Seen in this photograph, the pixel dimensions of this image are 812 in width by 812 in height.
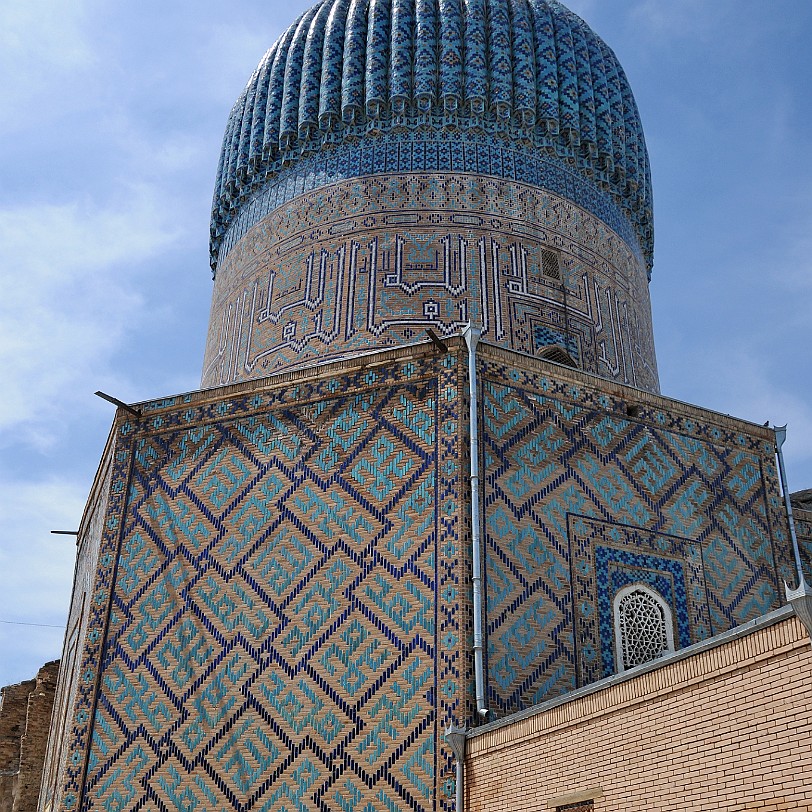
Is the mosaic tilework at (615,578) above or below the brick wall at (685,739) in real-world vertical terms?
above

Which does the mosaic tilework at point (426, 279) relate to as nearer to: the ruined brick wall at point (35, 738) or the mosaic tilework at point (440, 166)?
the mosaic tilework at point (440, 166)

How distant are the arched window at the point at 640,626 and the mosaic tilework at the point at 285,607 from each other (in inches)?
37.6

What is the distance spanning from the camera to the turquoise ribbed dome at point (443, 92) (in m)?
7.45

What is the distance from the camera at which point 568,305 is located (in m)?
7.12

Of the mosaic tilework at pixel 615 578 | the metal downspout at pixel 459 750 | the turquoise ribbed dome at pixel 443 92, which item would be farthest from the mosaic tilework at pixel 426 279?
the metal downspout at pixel 459 750

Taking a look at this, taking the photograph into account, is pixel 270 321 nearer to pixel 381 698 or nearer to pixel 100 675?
pixel 100 675

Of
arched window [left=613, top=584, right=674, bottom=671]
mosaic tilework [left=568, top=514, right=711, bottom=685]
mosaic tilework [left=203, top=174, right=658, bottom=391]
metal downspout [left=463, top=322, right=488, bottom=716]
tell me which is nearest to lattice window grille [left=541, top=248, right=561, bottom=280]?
mosaic tilework [left=203, top=174, right=658, bottom=391]

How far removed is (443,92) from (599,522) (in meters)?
3.62

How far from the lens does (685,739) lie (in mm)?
3322

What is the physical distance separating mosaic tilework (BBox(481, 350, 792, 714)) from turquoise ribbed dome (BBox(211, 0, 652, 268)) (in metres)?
2.67

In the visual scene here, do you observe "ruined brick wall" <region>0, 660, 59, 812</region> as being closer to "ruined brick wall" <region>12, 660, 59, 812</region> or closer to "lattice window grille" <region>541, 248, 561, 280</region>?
"ruined brick wall" <region>12, 660, 59, 812</region>

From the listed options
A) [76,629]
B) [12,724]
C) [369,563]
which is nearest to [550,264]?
[369,563]

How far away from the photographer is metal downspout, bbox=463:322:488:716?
4.54 meters

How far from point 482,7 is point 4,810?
Answer: 7148mm
